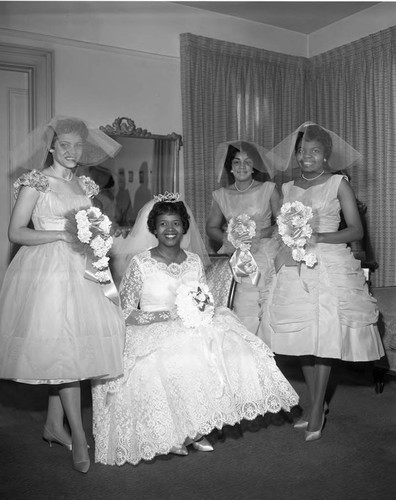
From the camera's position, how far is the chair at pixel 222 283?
14.0ft

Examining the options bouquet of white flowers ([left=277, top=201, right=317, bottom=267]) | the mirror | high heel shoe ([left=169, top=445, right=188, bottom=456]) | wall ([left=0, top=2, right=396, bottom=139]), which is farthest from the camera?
the mirror

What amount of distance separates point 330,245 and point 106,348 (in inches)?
59.6

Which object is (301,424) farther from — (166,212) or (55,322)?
(55,322)

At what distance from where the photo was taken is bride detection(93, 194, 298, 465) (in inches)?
120

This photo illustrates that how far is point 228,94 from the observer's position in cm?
566


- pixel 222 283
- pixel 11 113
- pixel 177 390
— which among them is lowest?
pixel 177 390

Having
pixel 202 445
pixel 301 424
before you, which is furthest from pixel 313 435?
pixel 202 445

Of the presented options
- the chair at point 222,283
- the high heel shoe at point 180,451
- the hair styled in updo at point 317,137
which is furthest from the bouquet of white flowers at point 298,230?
the high heel shoe at point 180,451

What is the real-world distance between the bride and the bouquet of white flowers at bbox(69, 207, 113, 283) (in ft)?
1.49

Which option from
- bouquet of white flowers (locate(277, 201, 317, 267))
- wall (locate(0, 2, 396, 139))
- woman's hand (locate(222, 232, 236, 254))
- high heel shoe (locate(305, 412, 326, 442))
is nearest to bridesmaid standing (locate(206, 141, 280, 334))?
woman's hand (locate(222, 232, 236, 254))

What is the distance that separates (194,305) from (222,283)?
1.08 m

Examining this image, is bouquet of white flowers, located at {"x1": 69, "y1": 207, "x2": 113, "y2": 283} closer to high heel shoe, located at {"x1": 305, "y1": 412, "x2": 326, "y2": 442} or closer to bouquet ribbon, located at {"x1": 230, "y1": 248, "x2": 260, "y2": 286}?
bouquet ribbon, located at {"x1": 230, "y1": 248, "x2": 260, "y2": 286}

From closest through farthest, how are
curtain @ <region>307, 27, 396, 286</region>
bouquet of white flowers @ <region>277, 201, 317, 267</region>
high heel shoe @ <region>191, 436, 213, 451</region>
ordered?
1. high heel shoe @ <region>191, 436, 213, 451</region>
2. bouquet of white flowers @ <region>277, 201, 317, 267</region>
3. curtain @ <region>307, 27, 396, 286</region>

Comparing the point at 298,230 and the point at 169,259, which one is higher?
the point at 298,230
